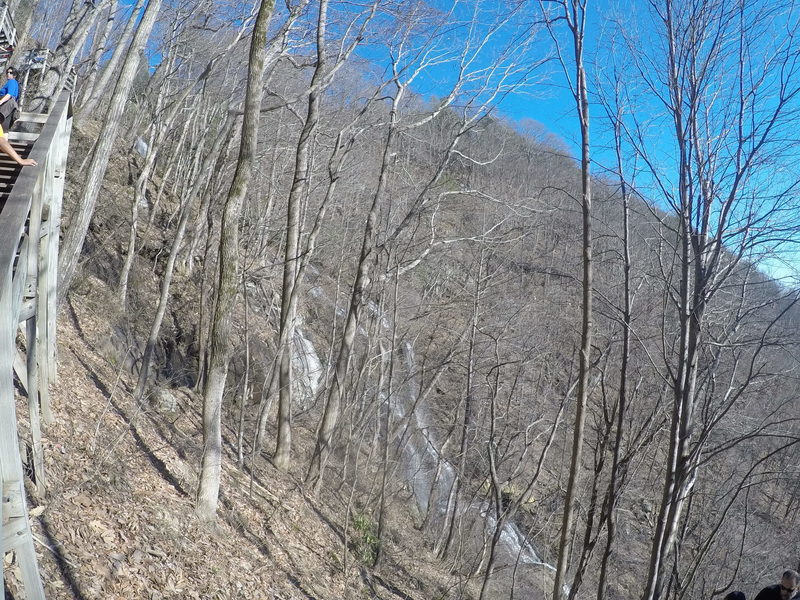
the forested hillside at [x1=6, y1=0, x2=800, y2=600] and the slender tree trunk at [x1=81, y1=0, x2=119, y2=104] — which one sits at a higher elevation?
the slender tree trunk at [x1=81, y1=0, x2=119, y2=104]

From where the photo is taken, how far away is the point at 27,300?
16.6 ft

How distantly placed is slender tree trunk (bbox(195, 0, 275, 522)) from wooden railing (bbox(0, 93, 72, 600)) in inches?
60.4

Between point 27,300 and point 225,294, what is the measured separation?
1.81 meters

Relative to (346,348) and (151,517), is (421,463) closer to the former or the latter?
(346,348)

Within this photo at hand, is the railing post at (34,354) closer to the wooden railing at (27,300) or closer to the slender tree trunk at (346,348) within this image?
the wooden railing at (27,300)

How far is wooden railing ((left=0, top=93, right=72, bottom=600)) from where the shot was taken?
10.5 ft

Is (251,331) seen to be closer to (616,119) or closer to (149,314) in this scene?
(149,314)

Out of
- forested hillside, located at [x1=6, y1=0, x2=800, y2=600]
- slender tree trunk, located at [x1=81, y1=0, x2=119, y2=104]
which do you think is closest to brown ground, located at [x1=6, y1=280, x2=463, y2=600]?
forested hillside, located at [x1=6, y1=0, x2=800, y2=600]

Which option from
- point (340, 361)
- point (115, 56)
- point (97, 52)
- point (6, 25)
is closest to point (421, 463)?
point (340, 361)

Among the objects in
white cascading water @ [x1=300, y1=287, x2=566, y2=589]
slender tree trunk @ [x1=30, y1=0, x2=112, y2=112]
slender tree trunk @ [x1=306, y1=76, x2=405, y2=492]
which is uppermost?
slender tree trunk @ [x1=30, y1=0, x2=112, y2=112]

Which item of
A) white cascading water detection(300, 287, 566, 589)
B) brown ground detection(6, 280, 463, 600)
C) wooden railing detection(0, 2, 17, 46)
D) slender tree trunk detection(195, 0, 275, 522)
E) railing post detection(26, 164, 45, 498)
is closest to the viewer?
railing post detection(26, 164, 45, 498)

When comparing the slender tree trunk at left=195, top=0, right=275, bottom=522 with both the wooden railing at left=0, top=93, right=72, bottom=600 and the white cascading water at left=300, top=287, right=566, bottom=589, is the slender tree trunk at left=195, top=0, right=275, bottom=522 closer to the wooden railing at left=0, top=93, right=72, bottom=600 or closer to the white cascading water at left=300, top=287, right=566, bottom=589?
the wooden railing at left=0, top=93, right=72, bottom=600

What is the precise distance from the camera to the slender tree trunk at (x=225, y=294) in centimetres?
634

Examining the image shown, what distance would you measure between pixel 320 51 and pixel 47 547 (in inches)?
330
